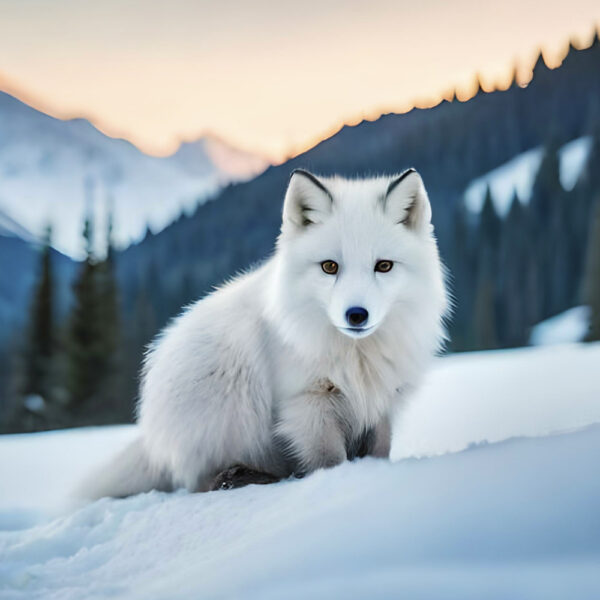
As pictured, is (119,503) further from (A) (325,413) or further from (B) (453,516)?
(B) (453,516)

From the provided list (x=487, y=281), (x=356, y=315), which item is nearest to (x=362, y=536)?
(x=356, y=315)

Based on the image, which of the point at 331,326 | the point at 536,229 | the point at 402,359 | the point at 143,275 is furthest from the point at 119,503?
the point at 536,229

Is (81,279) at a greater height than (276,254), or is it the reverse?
(81,279)

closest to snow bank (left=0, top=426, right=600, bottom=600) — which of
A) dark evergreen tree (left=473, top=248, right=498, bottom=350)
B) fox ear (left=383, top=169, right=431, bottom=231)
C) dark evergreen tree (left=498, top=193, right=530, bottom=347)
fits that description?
fox ear (left=383, top=169, right=431, bottom=231)

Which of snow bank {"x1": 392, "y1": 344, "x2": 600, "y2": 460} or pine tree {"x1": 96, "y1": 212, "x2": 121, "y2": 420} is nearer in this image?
snow bank {"x1": 392, "y1": 344, "x2": 600, "y2": 460}

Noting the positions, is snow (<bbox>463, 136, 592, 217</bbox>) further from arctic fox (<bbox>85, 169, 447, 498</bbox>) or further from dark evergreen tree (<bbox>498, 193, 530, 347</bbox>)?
arctic fox (<bbox>85, 169, 447, 498</bbox>)

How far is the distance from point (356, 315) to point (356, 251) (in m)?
0.34

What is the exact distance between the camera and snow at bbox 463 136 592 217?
56750mm

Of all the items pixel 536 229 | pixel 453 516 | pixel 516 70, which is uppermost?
pixel 516 70

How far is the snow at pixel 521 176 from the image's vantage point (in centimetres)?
5675

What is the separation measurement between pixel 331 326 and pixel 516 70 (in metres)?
76.1

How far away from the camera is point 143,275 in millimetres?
43312

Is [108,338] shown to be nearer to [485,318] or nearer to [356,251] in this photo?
[485,318]

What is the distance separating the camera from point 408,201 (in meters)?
3.22
